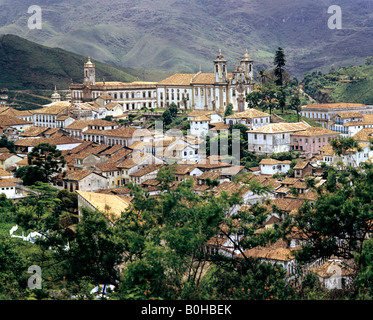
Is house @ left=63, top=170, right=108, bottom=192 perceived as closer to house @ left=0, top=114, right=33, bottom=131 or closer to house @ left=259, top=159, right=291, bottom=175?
house @ left=259, top=159, right=291, bottom=175

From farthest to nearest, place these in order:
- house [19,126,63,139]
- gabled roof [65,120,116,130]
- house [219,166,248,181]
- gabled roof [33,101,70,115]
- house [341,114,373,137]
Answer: gabled roof [33,101,70,115] < house [19,126,63,139] < gabled roof [65,120,116,130] < house [341,114,373,137] < house [219,166,248,181]

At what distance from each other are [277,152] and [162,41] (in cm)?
10212

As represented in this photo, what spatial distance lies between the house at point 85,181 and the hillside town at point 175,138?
64 mm

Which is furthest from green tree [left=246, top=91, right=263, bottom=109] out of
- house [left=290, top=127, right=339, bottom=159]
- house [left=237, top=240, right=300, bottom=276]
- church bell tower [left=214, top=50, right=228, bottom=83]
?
house [left=237, top=240, right=300, bottom=276]

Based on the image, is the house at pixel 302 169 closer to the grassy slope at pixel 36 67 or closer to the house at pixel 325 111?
the house at pixel 325 111

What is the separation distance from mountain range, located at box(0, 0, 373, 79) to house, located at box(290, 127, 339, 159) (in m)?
78.2

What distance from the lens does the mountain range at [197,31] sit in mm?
134625

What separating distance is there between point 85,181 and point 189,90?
19924 millimetres

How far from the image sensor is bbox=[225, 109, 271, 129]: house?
156 ft

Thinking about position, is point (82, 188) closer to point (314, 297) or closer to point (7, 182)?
point (7, 182)

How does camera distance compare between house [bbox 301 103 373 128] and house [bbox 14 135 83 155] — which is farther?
house [bbox 301 103 373 128]

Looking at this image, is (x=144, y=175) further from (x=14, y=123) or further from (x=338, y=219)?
(x=338, y=219)

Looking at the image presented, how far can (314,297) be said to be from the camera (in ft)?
45.5
